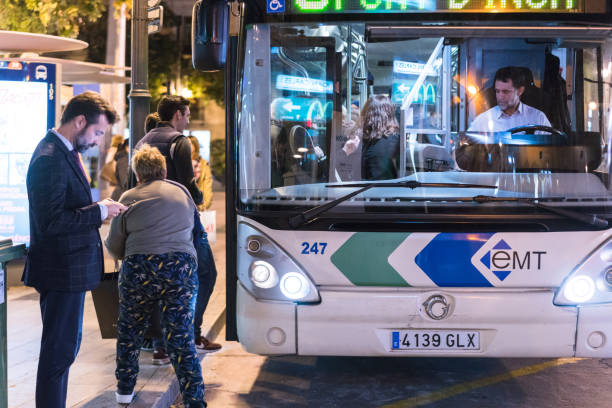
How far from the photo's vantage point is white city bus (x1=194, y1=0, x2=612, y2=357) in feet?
16.6

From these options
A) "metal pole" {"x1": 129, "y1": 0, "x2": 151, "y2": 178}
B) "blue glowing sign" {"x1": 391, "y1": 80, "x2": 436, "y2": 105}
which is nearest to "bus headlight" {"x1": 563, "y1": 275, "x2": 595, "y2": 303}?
"blue glowing sign" {"x1": 391, "y1": 80, "x2": 436, "y2": 105}

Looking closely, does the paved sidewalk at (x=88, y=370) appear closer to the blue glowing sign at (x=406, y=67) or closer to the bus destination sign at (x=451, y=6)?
the blue glowing sign at (x=406, y=67)

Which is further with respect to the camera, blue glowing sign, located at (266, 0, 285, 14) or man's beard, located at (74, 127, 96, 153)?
blue glowing sign, located at (266, 0, 285, 14)

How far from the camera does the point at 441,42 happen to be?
17.2 feet

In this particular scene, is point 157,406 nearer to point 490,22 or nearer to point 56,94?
point 490,22

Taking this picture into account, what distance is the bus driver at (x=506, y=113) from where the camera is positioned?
531 cm

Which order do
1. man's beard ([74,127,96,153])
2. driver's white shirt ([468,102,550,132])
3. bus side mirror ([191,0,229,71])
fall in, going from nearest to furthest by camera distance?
man's beard ([74,127,96,153]), bus side mirror ([191,0,229,71]), driver's white shirt ([468,102,550,132])

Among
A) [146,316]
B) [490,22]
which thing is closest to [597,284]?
[490,22]

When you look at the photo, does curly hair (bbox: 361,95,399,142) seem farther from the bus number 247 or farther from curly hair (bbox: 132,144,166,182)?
curly hair (bbox: 132,144,166,182)

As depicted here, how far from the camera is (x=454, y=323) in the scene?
16.7 feet

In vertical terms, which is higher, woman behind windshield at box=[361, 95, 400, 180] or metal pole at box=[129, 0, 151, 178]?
metal pole at box=[129, 0, 151, 178]

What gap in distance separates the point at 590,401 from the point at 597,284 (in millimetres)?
978

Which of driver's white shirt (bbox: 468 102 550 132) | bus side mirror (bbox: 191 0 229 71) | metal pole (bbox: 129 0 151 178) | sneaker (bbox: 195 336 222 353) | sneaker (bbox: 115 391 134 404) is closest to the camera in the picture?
sneaker (bbox: 115 391 134 404)

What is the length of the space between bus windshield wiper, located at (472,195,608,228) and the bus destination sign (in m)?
1.16
